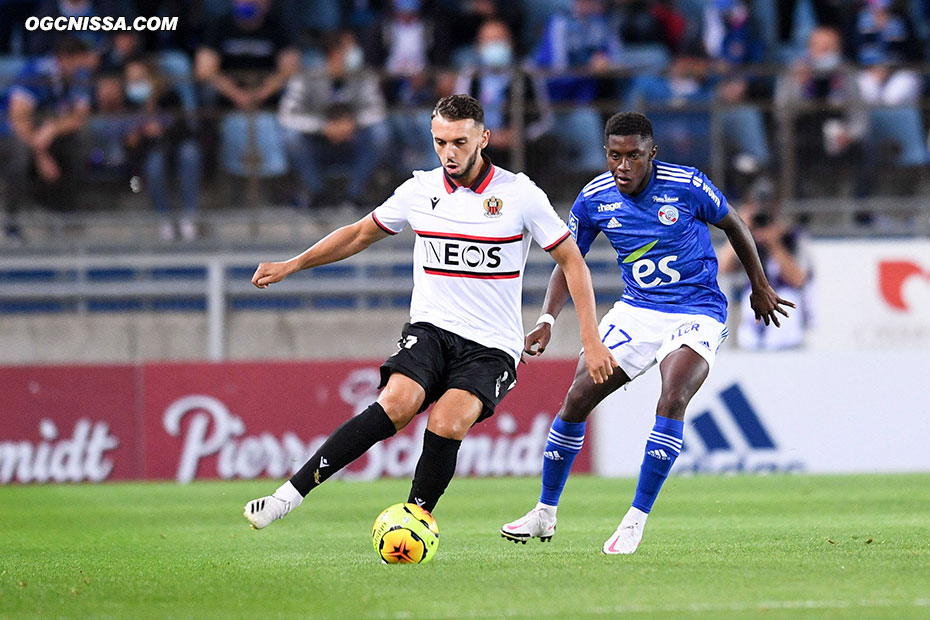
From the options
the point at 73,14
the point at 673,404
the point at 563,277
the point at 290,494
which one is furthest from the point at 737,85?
the point at 290,494

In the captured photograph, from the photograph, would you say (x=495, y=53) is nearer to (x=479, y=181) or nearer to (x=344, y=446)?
(x=479, y=181)

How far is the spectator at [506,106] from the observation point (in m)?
16.2

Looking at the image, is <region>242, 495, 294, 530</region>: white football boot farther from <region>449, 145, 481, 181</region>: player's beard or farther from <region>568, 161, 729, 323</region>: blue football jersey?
<region>568, 161, 729, 323</region>: blue football jersey

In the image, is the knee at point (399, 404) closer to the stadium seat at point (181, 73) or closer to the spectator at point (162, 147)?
the spectator at point (162, 147)

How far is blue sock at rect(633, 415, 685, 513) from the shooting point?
7641mm

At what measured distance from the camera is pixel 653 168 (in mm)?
8102

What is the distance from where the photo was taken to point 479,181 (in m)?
7.41

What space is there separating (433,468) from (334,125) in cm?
952

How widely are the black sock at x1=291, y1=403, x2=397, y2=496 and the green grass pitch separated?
1.41ft

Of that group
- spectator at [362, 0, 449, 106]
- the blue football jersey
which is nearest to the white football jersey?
the blue football jersey

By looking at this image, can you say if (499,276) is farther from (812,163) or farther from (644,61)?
(644,61)

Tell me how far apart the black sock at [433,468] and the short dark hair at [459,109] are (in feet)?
4.96

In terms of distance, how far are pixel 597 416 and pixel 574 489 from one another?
1.85 m

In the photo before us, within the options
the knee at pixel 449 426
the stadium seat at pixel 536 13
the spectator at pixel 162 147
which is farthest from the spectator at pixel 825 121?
the knee at pixel 449 426
